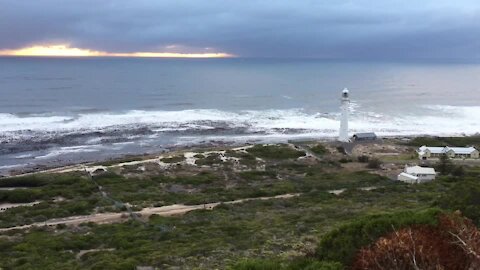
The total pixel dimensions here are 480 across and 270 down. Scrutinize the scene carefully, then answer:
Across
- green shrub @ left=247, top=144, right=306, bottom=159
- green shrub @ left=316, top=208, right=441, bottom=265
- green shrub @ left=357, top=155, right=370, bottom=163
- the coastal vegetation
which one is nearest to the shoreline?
the coastal vegetation

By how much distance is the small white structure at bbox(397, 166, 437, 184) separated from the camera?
32.9m

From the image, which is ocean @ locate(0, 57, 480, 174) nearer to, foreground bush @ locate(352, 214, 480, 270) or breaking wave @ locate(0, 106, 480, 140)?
breaking wave @ locate(0, 106, 480, 140)

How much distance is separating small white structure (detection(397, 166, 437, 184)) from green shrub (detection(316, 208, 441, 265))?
2302 cm

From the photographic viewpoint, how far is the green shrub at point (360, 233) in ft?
33.8

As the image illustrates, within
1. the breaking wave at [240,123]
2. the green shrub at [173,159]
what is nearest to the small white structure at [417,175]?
the green shrub at [173,159]

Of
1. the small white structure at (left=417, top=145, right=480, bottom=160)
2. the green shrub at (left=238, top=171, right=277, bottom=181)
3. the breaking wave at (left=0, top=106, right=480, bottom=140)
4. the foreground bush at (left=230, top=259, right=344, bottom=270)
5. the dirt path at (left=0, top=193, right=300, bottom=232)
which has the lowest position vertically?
the dirt path at (left=0, top=193, right=300, bottom=232)

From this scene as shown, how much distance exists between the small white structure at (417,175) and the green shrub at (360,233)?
2302 cm

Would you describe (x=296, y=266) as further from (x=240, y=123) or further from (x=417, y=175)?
(x=240, y=123)

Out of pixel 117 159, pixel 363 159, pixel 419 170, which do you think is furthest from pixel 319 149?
pixel 117 159

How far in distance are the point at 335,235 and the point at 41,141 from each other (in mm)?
42395

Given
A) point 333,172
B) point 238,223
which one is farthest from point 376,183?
point 238,223

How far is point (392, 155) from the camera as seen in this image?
43.1m

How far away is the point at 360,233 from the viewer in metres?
10.7

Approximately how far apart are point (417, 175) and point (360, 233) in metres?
24.4
